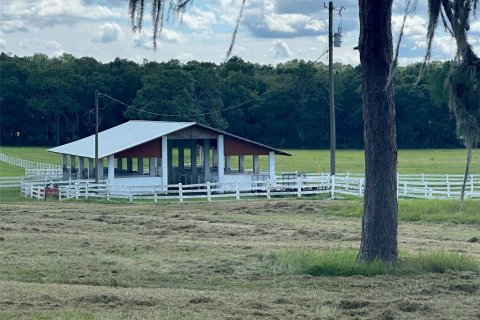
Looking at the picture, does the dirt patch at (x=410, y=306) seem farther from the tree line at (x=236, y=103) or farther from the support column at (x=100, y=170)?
the tree line at (x=236, y=103)

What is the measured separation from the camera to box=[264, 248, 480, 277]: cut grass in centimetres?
1241

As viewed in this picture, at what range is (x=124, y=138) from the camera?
49.1 meters

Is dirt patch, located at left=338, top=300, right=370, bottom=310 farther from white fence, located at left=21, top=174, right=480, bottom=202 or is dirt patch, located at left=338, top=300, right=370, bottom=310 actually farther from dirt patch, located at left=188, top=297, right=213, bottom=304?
white fence, located at left=21, top=174, right=480, bottom=202

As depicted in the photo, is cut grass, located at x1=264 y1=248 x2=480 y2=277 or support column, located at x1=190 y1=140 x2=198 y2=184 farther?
support column, located at x1=190 y1=140 x2=198 y2=184

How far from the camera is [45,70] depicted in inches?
4122

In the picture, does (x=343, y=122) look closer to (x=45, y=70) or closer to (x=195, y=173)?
(x=45, y=70)

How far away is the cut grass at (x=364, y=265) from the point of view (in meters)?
12.4

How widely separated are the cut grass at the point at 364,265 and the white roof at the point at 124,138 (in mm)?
30352

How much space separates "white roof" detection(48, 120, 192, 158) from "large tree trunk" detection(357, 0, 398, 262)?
3040 cm

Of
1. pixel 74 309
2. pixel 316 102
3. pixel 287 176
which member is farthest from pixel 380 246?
pixel 316 102

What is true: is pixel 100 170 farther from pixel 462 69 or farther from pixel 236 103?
pixel 236 103

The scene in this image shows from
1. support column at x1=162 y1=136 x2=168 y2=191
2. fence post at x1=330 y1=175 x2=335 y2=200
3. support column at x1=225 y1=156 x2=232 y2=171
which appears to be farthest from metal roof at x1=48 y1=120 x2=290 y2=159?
fence post at x1=330 y1=175 x2=335 y2=200

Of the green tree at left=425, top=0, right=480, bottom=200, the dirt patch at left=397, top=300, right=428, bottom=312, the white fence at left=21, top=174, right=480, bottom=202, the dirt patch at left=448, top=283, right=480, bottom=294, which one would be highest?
the green tree at left=425, top=0, right=480, bottom=200

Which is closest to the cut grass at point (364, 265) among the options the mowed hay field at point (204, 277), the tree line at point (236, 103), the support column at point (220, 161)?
the mowed hay field at point (204, 277)
